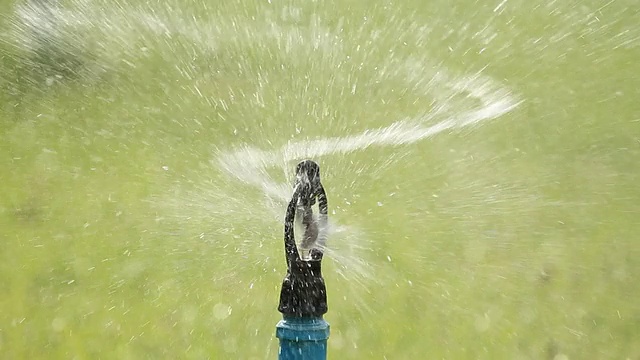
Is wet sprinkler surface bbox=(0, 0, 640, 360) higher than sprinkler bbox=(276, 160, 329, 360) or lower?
higher

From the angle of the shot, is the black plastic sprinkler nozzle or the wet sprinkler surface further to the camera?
the wet sprinkler surface

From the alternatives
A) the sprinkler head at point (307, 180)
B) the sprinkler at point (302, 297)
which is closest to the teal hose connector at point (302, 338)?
the sprinkler at point (302, 297)

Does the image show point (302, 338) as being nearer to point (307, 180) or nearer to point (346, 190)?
point (307, 180)

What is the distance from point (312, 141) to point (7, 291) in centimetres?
116

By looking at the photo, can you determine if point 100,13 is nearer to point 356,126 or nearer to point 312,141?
point 356,126

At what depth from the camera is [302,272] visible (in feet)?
2.92

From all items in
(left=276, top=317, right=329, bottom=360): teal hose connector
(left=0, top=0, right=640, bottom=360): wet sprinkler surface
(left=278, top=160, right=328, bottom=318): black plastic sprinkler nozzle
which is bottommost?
(left=276, top=317, right=329, bottom=360): teal hose connector

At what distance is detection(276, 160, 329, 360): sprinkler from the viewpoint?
88 cm

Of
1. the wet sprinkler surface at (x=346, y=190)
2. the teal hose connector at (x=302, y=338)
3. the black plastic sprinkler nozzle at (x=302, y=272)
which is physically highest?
the wet sprinkler surface at (x=346, y=190)

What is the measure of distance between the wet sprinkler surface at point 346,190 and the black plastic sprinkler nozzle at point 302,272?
143 centimetres

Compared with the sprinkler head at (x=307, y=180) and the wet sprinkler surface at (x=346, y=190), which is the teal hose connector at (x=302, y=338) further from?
the wet sprinkler surface at (x=346, y=190)

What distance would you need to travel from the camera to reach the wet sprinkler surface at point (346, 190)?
245cm

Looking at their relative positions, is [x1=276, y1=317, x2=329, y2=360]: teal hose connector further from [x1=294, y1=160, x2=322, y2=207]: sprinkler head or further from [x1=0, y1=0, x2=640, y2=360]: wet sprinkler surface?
[x1=0, y1=0, x2=640, y2=360]: wet sprinkler surface

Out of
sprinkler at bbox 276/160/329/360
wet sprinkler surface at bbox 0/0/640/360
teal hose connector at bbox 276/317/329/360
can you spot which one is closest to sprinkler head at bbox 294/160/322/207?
sprinkler at bbox 276/160/329/360
